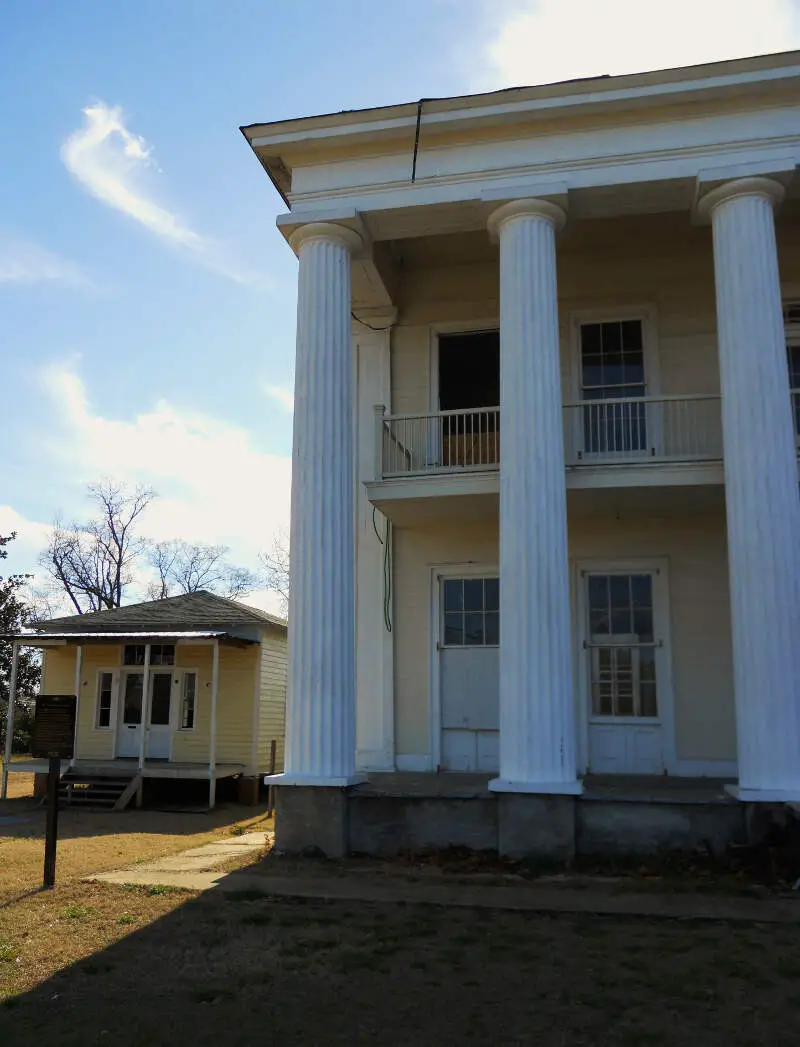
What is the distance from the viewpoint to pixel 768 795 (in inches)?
354

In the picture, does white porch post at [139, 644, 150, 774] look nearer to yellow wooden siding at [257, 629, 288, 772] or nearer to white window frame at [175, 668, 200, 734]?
white window frame at [175, 668, 200, 734]

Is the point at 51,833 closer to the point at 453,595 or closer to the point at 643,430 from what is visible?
the point at 453,595

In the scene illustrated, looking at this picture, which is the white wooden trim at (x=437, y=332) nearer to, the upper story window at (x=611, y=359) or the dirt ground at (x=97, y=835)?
the upper story window at (x=611, y=359)

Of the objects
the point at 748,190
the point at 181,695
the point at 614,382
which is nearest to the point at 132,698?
the point at 181,695

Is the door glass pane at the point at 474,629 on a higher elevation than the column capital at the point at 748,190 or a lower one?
lower

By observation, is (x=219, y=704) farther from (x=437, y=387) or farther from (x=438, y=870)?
(x=438, y=870)

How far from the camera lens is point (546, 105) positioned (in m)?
10.7

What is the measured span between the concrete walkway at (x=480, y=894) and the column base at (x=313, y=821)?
2.20 ft

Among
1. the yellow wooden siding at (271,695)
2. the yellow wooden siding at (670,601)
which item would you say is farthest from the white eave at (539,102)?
the yellow wooden siding at (271,695)

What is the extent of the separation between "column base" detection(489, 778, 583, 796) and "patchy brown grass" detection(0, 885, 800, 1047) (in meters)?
2.05

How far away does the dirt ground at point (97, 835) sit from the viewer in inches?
388

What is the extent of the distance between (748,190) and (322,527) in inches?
238

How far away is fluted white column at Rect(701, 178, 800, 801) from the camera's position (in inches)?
362

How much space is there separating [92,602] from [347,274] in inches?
1622
